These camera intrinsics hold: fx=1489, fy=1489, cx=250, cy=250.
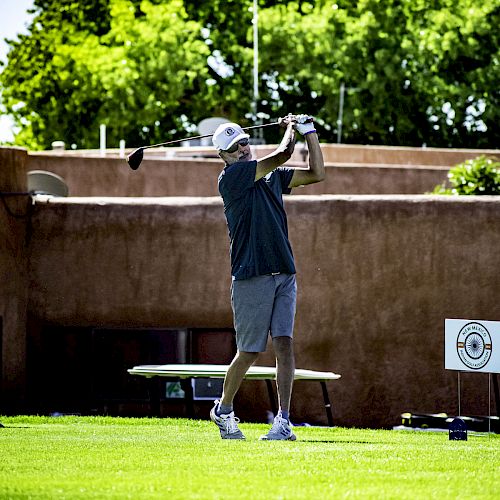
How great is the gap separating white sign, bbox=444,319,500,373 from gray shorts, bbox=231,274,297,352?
3645mm

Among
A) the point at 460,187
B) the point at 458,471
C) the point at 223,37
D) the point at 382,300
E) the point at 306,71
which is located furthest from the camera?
the point at 223,37

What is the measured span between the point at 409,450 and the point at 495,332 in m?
4.70

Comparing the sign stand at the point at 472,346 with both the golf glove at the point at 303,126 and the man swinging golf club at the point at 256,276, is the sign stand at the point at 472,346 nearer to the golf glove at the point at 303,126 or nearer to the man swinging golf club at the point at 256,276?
the man swinging golf club at the point at 256,276

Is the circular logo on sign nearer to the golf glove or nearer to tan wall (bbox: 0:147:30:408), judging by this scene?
the golf glove

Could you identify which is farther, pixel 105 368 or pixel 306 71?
pixel 306 71

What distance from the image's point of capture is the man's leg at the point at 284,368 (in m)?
8.85

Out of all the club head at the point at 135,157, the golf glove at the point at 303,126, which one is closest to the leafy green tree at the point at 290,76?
the club head at the point at 135,157

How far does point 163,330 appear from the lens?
56.3 feet

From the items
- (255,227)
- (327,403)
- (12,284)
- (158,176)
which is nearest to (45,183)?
(12,284)

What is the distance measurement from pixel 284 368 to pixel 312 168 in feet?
4.00

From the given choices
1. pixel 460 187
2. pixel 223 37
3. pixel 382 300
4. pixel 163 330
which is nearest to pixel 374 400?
pixel 382 300

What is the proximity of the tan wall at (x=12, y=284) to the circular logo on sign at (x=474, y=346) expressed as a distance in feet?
20.2

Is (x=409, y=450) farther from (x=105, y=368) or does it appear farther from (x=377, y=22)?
(x=377, y=22)

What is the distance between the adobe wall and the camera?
1612 centimetres
